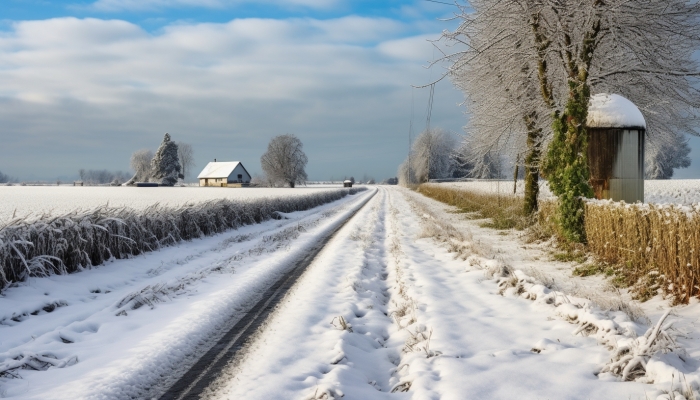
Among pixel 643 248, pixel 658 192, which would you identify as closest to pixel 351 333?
pixel 643 248

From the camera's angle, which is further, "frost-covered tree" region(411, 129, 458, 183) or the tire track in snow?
"frost-covered tree" region(411, 129, 458, 183)

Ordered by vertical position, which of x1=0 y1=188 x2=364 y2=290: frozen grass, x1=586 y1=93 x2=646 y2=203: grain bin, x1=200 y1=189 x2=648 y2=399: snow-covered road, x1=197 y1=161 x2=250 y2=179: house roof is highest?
x1=197 y1=161 x2=250 y2=179: house roof

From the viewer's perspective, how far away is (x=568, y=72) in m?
12.7

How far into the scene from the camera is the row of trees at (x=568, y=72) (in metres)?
12.0

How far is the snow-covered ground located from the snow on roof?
4.99m

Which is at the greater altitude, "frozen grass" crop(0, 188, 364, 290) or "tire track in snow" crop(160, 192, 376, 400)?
"frozen grass" crop(0, 188, 364, 290)

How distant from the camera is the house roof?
10425cm

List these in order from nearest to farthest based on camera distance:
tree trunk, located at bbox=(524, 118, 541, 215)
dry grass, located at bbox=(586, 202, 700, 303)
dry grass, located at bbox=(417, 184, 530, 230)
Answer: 1. dry grass, located at bbox=(586, 202, 700, 303)
2. tree trunk, located at bbox=(524, 118, 541, 215)
3. dry grass, located at bbox=(417, 184, 530, 230)

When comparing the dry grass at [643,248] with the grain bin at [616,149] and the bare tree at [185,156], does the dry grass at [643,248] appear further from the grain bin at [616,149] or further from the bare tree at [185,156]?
the bare tree at [185,156]

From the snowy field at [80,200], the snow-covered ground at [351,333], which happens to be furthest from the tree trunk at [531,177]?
the snowy field at [80,200]

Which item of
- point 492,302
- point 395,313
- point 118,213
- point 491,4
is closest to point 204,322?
point 395,313

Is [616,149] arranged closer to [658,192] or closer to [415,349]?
[415,349]

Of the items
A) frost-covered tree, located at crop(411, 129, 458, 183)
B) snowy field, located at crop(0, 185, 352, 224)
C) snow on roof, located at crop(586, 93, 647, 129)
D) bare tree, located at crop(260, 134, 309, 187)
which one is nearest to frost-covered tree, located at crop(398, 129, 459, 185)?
frost-covered tree, located at crop(411, 129, 458, 183)

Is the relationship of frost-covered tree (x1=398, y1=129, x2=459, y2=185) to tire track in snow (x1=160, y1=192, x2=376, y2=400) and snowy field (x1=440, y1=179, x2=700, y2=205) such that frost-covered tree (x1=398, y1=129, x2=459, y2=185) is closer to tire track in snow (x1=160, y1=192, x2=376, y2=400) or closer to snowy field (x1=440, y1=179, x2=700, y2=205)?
snowy field (x1=440, y1=179, x2=700, y2=205)
